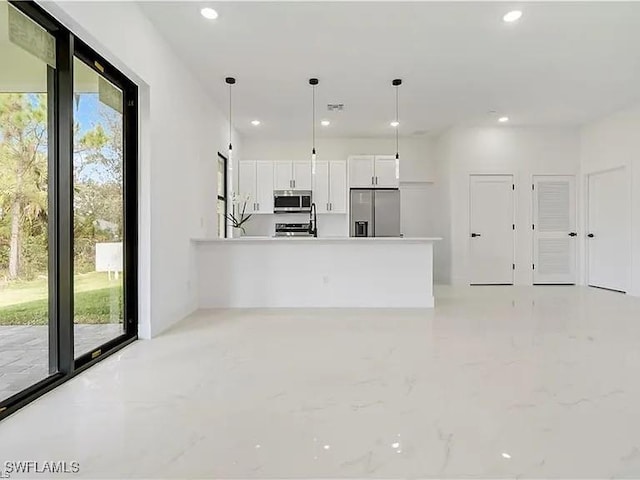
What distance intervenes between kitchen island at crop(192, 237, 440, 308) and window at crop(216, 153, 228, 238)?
5.24 ft

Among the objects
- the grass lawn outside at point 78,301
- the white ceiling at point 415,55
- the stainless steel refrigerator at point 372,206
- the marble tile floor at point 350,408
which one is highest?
the white ceiling at point 415,55

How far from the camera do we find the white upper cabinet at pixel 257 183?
26.4 feet

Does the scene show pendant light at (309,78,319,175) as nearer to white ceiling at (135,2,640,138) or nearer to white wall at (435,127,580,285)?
white ceiling at (135,2,640,138)

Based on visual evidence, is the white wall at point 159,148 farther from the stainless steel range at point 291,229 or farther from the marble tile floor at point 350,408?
the stainless steel range at point 291,229

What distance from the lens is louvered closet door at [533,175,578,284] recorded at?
7707 millimetres

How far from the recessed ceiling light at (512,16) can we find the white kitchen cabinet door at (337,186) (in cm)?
461

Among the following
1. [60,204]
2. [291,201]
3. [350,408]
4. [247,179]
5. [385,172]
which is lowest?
[350,408]

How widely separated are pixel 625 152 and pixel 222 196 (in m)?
6.55

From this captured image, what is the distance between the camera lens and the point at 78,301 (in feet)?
9.72

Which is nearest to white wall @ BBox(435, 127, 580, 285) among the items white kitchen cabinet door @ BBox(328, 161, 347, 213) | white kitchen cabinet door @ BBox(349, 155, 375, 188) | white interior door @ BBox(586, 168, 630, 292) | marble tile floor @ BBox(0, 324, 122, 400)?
white interior door @ BBox(586, 168, 630, 292)

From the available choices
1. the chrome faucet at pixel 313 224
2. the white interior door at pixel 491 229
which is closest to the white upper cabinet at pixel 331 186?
the chrome faucet at pixel 313 224

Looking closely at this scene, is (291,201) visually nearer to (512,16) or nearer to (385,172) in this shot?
(385,172)

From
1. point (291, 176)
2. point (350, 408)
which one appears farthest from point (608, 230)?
point (350, 408)

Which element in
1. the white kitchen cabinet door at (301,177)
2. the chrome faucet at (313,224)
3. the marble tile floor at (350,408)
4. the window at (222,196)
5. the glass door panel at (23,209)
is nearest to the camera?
the marble tile floor at (350,408)
